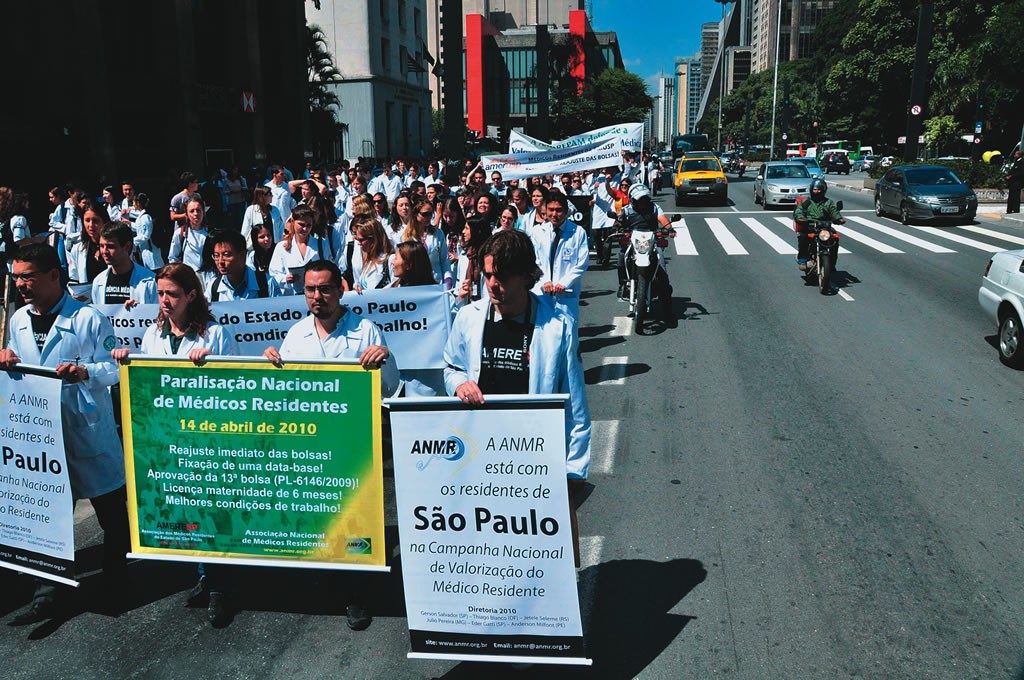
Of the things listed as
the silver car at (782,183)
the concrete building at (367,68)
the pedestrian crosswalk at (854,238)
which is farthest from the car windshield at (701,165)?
the concrete building at (367,68)

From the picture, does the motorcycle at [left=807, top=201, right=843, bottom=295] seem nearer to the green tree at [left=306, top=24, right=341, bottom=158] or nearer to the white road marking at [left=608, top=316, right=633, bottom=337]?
the white road marking at [left=608, top=316, right=633, bottom=337]

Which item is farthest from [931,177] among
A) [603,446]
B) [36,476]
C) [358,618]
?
[36,476]

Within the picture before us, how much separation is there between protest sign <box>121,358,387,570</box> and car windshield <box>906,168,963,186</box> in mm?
24892

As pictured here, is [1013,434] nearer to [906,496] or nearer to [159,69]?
[906,496]

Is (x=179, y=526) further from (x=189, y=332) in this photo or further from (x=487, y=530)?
(x=487, y=530)

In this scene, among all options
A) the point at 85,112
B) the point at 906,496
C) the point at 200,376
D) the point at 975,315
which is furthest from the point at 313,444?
the point at 85,112

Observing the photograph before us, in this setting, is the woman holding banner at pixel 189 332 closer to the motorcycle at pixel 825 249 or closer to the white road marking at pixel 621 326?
the white road marking at pixel 621 326

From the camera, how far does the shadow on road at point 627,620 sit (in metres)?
4.20

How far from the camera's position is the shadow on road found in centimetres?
420

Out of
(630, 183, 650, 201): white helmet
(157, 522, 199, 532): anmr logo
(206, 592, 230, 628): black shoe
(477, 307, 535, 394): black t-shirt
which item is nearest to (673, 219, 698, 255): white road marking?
(630, 183, 650, 201): white helmet

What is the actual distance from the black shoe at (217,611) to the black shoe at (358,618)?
0.67 meters

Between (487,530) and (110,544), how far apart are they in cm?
236

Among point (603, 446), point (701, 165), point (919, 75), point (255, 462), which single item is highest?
point (919, 75)

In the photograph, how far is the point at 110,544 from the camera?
487 centimetres
